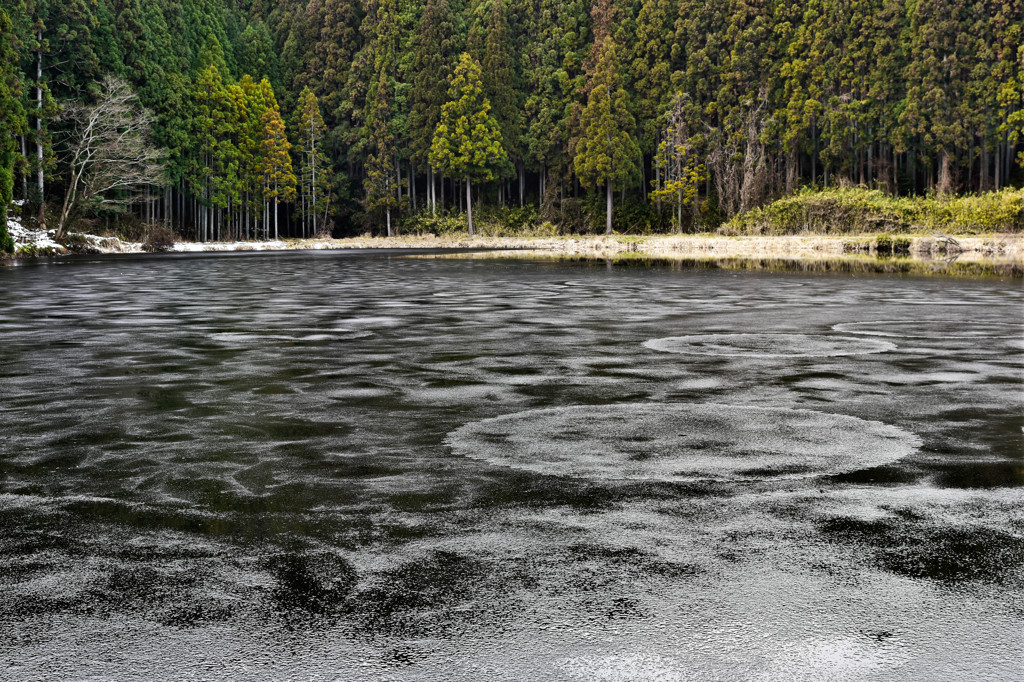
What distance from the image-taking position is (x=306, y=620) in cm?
329

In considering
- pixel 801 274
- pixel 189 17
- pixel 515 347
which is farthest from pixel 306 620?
pixel 189 17

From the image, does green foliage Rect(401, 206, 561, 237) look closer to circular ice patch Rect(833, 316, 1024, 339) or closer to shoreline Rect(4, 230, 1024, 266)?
shoreline Rect(4, 230, 1024, 266)

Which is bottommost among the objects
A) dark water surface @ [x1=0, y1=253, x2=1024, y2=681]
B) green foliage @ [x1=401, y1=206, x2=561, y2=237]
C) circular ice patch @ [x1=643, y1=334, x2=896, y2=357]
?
dark water surface @ [x1=0, y1=253, x2=1024, y2=681]

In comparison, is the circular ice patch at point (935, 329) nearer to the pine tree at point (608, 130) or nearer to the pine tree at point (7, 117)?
the pine tree at point (7, 117)

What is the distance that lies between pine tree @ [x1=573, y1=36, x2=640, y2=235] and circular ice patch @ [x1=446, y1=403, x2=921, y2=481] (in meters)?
50.3

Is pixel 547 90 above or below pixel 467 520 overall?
above

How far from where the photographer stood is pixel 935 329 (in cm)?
1209

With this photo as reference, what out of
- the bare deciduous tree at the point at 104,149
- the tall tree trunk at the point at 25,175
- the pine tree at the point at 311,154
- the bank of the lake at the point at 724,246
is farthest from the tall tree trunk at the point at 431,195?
the tall tree trunk at the point at 25,175

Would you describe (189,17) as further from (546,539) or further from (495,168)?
(546,539)

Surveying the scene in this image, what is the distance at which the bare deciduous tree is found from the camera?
44.1 meters

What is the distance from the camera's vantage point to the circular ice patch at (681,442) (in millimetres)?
5375

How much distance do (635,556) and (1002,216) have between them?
3322 centimetres

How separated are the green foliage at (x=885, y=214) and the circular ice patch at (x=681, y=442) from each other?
30.0m

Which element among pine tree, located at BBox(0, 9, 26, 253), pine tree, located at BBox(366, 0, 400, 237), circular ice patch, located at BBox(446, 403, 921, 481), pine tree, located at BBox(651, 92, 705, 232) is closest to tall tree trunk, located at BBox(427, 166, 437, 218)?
pine tree, located at BBox(366, 0, 400, 237)
